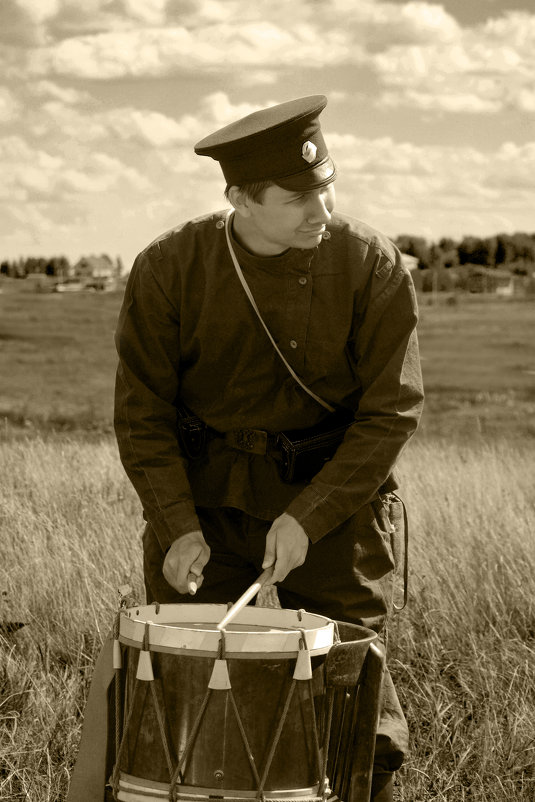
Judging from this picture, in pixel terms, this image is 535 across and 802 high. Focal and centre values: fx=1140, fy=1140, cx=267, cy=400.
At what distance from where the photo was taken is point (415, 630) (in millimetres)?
4824

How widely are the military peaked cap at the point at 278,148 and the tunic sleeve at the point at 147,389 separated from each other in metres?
0.42

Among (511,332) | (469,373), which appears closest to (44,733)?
(469,373)

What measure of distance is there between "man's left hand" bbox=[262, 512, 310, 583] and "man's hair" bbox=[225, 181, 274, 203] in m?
0.90

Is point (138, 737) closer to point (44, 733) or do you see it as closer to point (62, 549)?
point (44, 733)

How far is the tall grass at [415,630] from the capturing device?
3809mm

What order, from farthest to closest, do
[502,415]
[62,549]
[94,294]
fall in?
1. [94,294]
2. [502,415]
3. [62,549]

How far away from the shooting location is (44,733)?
392 centimetres

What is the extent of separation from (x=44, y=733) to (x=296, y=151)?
2162 millimetres

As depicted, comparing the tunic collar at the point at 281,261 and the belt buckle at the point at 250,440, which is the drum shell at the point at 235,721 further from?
the tunic collar at the point at 281,261

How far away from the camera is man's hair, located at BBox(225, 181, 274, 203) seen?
3.18 m

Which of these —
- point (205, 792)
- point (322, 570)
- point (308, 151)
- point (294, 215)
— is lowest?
point (205, 792)

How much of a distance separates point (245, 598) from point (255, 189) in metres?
1.16

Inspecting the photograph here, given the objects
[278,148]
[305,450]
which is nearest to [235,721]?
[305,450]

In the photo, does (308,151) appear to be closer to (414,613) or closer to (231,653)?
(231,653)
